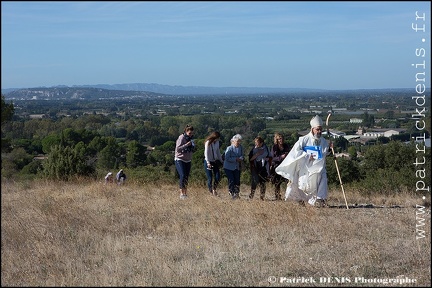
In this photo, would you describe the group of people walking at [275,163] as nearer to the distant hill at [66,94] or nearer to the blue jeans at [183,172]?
the blue jeans at [183,172]

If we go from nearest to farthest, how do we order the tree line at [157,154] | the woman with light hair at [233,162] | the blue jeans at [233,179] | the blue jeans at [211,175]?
the woman with light hair at [233,162] < the blue jeans at [233,179] < the blue jeans at [211,175] < the tree line at [157,154]

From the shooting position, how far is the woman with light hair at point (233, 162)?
37.2 ft

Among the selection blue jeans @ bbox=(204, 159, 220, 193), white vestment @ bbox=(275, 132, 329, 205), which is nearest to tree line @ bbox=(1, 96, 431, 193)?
blue jeans @ bbox=(204, 159, 220, 193)

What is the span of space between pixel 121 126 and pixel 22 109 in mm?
8159

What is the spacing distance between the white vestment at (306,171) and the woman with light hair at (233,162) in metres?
1.36

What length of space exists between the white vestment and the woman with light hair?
53.5 inches

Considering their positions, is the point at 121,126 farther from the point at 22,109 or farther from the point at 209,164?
Answer: the point at 209,164

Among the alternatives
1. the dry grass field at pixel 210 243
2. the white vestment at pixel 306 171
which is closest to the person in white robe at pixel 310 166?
the white vestment at pixel 306 171

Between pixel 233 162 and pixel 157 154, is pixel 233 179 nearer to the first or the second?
pixel 233 162

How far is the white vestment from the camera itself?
33.0 ft

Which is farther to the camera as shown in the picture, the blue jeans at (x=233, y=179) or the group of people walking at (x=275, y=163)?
the blue jeans at (x=233, y=179)

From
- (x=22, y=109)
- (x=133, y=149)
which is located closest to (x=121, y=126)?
(x=22, y=109)

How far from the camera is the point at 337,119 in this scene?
24578 millimetres

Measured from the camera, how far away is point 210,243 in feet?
24.7
